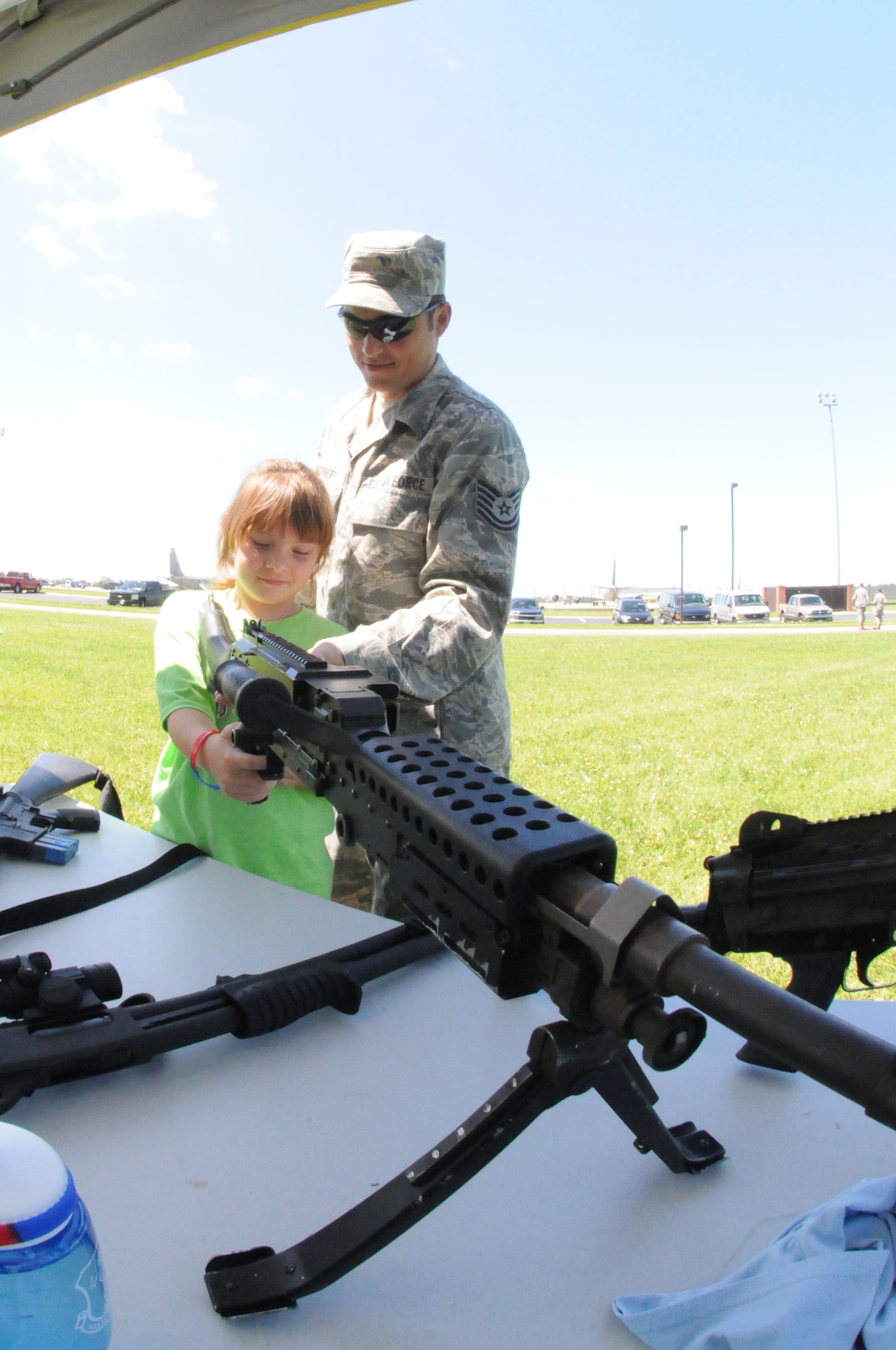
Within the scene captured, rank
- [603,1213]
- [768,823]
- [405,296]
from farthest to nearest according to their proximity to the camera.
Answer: [405,296]
[768,823]
[603,1213]

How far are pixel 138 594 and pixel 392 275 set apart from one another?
103ft

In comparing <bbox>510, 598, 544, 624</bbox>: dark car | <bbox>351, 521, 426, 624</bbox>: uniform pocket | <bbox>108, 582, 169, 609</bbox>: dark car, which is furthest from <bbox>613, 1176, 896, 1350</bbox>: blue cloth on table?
<bbox>108, 582, 169, 609</bbox>: dark car

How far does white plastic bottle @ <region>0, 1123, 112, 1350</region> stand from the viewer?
0.53 meters

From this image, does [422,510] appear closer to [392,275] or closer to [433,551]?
[433,551]

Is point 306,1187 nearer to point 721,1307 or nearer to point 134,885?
point 721,1307

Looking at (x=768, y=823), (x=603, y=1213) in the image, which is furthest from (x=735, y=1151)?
(x=768, y=823)

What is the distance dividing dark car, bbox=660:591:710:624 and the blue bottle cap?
36.5 meters

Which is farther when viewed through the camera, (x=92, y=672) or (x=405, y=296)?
(x=92, y=672)

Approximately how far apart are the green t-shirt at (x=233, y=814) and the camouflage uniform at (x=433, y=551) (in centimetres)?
24

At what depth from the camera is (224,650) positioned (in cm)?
163

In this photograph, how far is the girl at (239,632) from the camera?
191 cm

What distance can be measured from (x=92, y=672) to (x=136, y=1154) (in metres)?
11.6

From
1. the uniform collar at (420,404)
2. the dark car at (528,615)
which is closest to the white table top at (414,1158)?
the uniform collar at (420,404)

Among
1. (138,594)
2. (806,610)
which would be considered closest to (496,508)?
(138,594)
